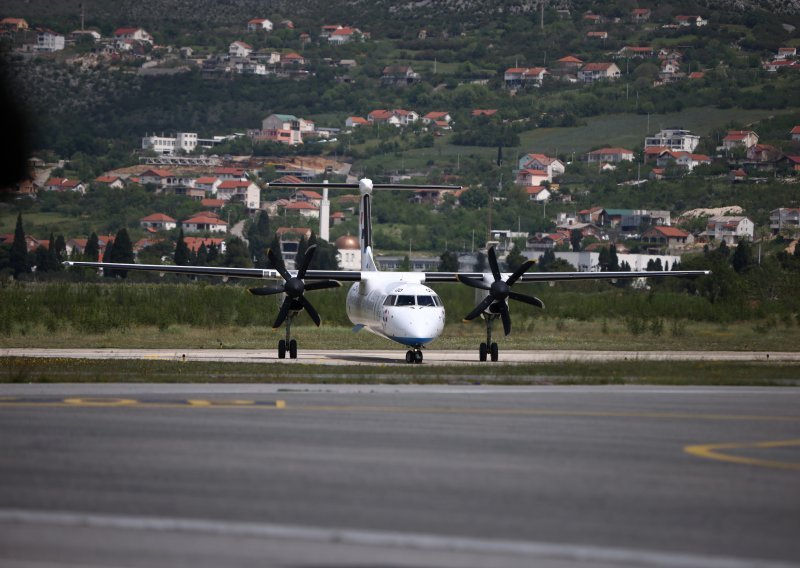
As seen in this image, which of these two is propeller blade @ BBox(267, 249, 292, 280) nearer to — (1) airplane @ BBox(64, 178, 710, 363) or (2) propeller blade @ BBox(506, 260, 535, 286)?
(1) airplane @ BBox(64, 178, 710, 363)

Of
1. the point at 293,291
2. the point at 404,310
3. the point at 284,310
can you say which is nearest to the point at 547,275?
the point at 404,310

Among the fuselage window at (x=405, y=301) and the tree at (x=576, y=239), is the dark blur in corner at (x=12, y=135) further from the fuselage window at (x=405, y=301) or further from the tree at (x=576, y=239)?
the tree at (x=576, y=239)

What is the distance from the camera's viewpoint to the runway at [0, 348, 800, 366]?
1452 inches

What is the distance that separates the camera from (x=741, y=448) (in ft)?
52.7

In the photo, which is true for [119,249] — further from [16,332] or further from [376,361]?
[376,361]

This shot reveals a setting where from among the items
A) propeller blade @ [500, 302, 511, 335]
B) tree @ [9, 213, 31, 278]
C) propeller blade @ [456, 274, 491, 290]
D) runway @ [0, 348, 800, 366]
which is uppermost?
tree @ [9, 213, 31, 278]

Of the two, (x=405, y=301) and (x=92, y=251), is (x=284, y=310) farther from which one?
(x=92, y=251)

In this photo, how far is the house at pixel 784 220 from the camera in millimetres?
168875

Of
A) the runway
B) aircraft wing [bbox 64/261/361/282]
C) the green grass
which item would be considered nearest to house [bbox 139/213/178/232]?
the runway

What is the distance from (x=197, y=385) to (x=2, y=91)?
14.9 meters

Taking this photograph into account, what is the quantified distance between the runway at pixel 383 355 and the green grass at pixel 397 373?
4.49 m

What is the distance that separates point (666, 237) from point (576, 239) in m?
13.0

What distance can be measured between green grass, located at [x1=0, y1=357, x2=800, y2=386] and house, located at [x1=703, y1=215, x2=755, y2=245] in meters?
140

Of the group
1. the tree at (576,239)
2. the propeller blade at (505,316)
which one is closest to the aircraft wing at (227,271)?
the propeller blade at (505,316)
